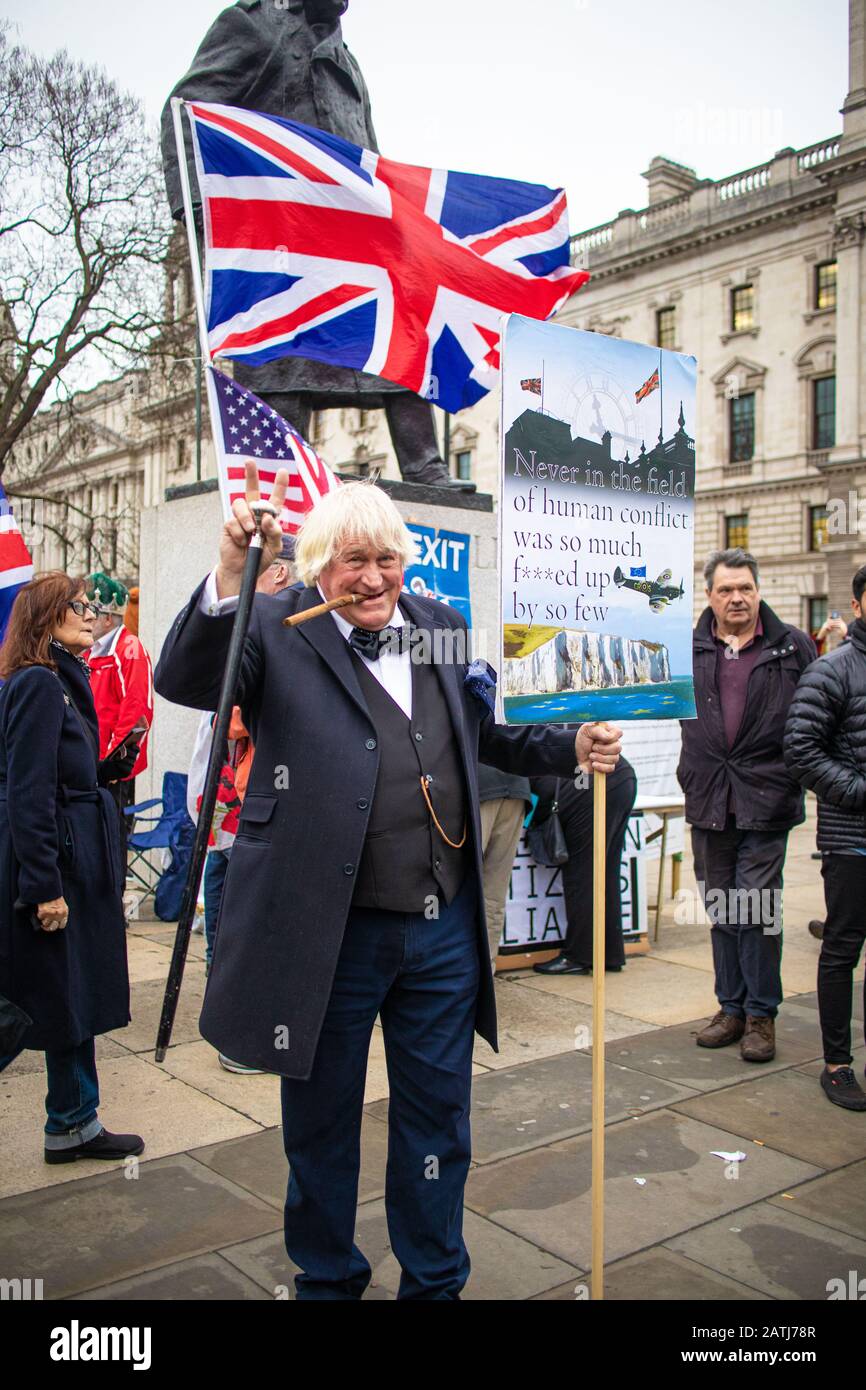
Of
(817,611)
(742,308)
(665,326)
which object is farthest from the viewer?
(665,326)

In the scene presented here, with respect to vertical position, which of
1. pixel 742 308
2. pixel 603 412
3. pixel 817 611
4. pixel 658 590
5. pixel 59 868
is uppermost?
pixel 742 308

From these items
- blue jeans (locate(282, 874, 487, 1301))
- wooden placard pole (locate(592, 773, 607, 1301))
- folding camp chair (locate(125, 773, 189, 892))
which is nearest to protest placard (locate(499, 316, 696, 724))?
wooden placard pole (locate(592, 773, 607, 1301))

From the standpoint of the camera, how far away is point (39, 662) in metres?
3.77

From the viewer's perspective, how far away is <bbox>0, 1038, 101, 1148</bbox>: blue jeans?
3.76 meters

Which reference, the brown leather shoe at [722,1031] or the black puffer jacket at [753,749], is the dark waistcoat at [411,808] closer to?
the black puffer jacket at [753,749]

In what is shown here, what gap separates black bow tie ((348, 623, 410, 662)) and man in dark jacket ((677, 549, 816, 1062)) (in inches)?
107

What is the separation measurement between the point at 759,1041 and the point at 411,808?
9.69 feet

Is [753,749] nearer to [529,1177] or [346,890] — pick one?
[529,1177]

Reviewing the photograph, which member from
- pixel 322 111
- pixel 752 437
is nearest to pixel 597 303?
pixel 752 437

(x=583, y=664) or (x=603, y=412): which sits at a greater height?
(x=603, y=412)

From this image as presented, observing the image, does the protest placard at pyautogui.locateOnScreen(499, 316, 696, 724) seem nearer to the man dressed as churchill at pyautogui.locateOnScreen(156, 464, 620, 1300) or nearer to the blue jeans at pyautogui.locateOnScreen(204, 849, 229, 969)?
the man dressed as churchill at pyautogui.locateOnScreen(156, 464, 620, 1300)

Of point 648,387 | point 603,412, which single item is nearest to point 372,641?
point 603,412

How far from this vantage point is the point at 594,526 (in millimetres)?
3143
